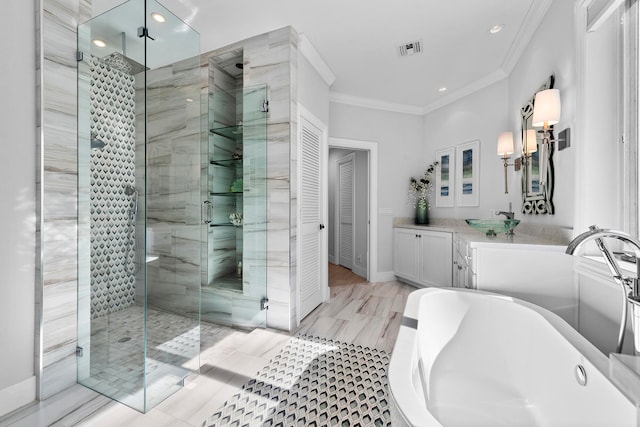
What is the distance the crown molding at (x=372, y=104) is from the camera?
383 centimetres

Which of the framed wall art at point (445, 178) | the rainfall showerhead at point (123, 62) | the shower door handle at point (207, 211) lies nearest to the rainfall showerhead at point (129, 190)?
the rainfall showerhead at point (123, 62)

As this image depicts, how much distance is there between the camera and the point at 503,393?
1412 mm

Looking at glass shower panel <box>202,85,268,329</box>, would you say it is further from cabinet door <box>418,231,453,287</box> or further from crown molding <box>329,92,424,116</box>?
cabinet door <box>418,231,453,287</box>

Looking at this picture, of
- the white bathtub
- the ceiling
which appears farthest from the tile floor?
the ceiling

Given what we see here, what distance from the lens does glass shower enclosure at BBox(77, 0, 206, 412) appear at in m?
1.61

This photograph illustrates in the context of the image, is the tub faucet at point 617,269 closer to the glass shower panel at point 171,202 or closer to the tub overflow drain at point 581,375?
the tub overflow drain at point 581,375

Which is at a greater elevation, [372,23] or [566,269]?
[372,23]

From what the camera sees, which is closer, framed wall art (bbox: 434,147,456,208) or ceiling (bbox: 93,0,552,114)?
ceiling (bbox: 93,0,552,114)

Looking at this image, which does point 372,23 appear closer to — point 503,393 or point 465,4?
point 465,4

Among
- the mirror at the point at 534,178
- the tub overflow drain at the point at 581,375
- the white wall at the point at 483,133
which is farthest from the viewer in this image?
the white wall at the point at 483,133

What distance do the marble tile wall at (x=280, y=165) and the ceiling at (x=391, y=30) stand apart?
0.20 meters

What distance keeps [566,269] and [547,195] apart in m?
0.70

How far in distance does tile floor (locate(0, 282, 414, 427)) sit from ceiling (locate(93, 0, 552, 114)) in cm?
254

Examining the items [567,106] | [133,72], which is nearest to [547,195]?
[567,106]
